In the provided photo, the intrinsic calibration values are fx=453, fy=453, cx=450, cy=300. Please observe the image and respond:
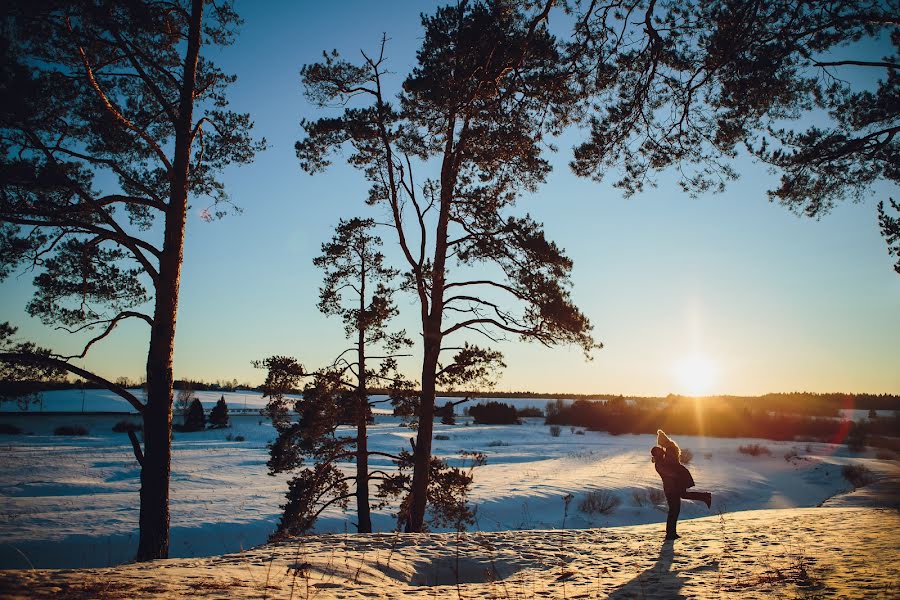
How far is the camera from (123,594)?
3.18 metres

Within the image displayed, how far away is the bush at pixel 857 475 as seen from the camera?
2328 centimetres

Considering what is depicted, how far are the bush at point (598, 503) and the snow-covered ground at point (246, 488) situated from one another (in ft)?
0.99

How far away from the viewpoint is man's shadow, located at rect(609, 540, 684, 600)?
13.7 ft

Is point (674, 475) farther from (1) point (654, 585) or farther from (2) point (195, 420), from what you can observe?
(2) point (195, 420)

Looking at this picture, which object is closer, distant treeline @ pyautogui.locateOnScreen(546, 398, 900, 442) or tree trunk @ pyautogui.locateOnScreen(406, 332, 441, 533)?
tree trunk @ pyautogui.locateOnScreen(406, 332, 441, 533)

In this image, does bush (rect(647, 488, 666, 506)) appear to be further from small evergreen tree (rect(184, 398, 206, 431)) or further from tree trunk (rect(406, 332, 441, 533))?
small evergreen tree (rect(184, 398, 206, 431))

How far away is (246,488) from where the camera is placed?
22984 mm

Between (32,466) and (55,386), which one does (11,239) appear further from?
(32,466)

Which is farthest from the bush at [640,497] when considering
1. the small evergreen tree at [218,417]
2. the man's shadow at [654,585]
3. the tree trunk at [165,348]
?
the small evergreen tree at [218,417]

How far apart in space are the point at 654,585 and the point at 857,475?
1129 inches

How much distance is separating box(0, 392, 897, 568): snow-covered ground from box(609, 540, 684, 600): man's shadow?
3.91 meters

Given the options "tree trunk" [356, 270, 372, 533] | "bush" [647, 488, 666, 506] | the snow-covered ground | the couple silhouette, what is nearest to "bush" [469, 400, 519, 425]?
the snow-covered ground

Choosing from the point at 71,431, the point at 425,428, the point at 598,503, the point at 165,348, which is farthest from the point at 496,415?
the point at 165,348

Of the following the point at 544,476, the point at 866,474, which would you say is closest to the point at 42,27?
the point at 544,476
